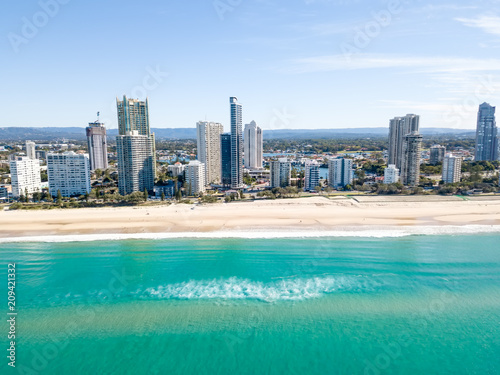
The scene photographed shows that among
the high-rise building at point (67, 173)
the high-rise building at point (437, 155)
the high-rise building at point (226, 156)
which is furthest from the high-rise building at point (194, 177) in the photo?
the high-rise building at point (437, 155)

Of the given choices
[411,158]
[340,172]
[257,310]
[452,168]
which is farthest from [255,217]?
[452,168]

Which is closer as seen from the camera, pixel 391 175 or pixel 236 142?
pixel 236 142

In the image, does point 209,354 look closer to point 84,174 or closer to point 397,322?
point 397,322

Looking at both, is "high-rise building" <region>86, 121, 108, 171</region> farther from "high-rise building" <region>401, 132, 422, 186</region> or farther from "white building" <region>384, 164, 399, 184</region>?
"high-rise building" <region>401, 132, 422, 186</region>

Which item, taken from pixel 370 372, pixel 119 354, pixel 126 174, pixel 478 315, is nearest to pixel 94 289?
pixel 119 354

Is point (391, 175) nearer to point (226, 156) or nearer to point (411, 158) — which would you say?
point (411, 158)

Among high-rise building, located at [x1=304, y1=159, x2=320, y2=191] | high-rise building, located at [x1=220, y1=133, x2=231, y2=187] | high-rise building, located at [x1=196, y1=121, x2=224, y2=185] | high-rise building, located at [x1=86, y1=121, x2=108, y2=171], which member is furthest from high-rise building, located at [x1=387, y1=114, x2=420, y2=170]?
high-rise building, located at [x1=86, y1=121, x2=108, y2=171]
